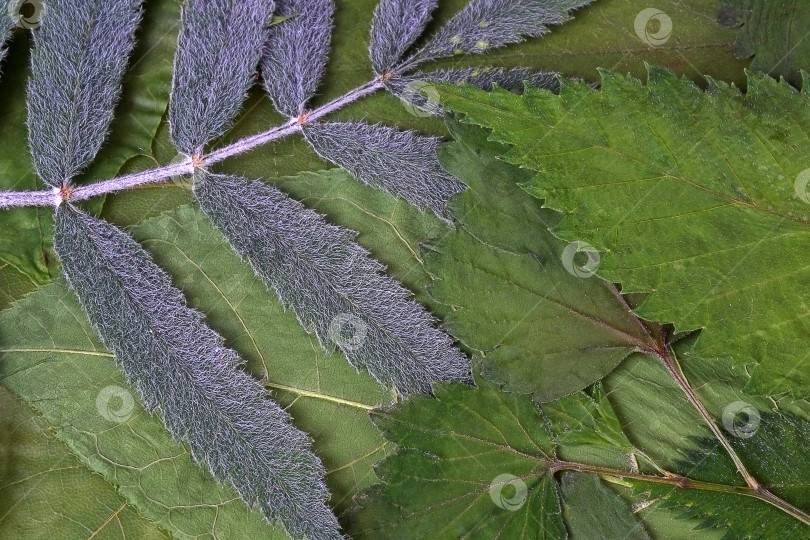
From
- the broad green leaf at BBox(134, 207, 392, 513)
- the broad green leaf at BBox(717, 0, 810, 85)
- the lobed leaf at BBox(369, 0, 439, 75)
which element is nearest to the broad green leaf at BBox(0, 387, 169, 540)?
the broad green leaf at BBox(134, 207, 392, 513)

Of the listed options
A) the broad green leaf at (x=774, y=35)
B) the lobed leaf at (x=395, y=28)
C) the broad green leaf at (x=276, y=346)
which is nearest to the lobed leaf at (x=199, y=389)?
the broad green leaf at (x=276, y=346)

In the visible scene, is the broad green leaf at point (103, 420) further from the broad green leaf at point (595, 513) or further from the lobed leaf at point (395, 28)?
the lobed leaf at point (395, 28)

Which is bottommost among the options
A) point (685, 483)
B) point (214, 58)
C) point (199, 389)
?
point (199, 389)

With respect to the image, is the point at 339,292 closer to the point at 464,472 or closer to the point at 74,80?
the point at 464,472

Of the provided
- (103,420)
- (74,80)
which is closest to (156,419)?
(103,420)

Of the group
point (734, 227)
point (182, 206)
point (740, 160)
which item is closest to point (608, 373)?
point (734, 227)

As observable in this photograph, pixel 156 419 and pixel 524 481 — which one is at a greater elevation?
pixel 524 481
